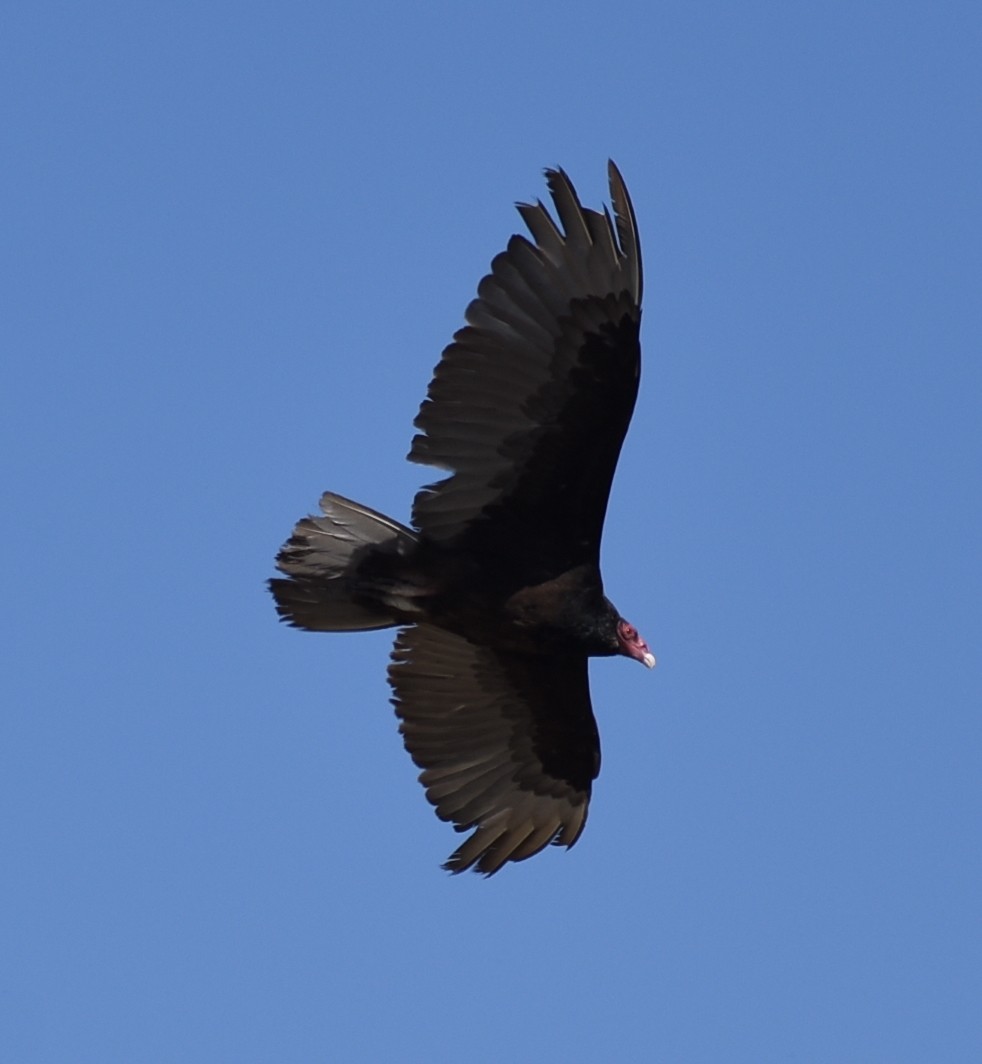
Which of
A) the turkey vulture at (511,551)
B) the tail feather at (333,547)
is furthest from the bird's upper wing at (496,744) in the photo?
the tail feather at (333,547)

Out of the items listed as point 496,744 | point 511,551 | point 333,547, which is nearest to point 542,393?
point 511,551

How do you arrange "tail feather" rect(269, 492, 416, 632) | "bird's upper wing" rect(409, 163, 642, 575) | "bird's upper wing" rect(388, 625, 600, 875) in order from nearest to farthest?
"bird's upper wing" rect(409, 163, 642, 575), "tail feather" rect(269, 492, 416, 632), "bird's upper wing" rect(388, 625, 600, 875)

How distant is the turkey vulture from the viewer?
25.7ft

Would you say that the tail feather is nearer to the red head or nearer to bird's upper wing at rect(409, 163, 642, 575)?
bird's upper wing at rect(409, 163, 642, 575)

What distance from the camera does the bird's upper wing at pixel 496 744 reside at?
8.94m

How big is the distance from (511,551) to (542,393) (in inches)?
27.1

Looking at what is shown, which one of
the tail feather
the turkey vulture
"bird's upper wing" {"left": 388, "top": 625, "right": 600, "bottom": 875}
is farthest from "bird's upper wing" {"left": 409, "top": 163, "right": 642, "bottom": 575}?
"bird's upper wing" {"left": 388, "top": 625, "right": 600, "bottom": 875}

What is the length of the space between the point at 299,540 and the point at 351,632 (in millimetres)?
467

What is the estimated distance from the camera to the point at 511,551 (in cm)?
830

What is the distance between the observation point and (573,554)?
830cm

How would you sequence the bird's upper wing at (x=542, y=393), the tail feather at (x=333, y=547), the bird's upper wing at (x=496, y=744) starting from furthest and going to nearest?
the bird's upper wing at (x=496, y=744)
the tail feather at (x=333, y=547)
the bird's upper wing at (x=542, y=393)

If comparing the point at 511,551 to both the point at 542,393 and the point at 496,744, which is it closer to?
the point at 542,393

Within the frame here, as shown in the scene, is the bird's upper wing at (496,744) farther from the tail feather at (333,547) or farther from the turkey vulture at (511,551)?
the tail feather at (333,547)

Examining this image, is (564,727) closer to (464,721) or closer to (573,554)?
(464,721)
